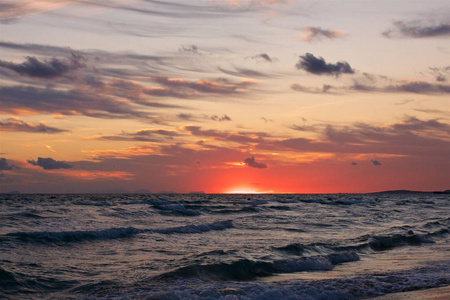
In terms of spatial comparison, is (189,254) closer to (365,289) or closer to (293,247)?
(293,247)

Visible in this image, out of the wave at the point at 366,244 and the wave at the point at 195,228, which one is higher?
the wave at the point at 366,244


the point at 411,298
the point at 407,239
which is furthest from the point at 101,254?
the point at 407,239

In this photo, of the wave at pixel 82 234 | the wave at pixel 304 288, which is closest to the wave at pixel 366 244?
the wave at pixel 304 288

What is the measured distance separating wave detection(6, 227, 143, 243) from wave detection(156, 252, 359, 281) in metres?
10.3

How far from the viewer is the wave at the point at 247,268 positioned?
15781mm

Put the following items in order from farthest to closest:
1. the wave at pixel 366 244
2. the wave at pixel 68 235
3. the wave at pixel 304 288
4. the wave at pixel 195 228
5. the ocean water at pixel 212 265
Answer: the wave at pixel 195 228 < the wave at pixel 68 235 < the wave at pixel 366 244 < the ocean water at pixel 212 265 < the wave at pixel 304 288

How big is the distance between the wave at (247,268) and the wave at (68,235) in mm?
10278

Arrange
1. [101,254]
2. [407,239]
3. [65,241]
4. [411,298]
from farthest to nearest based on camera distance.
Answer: [407,239] → [65,241] → [101,254] → [411,298]

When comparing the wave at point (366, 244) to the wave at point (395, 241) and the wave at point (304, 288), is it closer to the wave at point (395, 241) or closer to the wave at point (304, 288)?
the wave at point (395, 241)

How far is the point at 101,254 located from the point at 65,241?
4.23 metres

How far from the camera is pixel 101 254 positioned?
66.4 feet

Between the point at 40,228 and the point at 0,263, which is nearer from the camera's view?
the point at 0,263

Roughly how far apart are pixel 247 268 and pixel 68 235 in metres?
12.1

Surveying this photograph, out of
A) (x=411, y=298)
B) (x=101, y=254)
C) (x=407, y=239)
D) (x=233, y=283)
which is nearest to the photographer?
(x=411, y=298)
